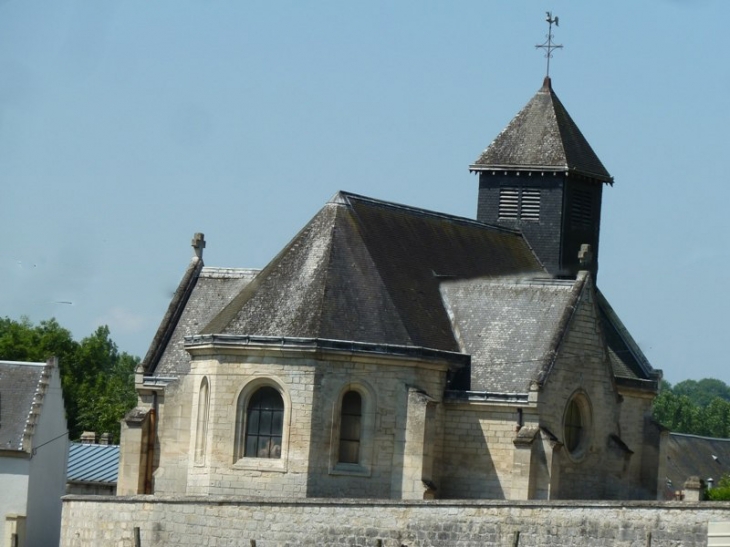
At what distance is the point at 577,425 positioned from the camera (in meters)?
46.2

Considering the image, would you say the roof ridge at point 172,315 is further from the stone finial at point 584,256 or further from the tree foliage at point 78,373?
the tree foliage at point 78,373

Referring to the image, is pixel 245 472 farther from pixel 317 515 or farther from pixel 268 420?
pixel 317 515

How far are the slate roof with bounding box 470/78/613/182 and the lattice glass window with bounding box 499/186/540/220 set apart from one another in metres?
0.67

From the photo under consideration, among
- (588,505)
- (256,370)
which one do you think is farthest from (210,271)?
(588,505)

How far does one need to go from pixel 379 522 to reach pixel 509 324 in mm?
9587

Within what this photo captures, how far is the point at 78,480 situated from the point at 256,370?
15.6 metres

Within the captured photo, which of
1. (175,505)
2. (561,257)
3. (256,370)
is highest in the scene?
(561,257)

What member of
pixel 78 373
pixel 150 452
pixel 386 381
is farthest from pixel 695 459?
pixel 386 381

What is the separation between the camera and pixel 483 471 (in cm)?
4444

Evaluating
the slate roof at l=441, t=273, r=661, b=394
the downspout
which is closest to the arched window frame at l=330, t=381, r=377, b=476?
the slate roof at l=441, t=273, r=661, b=394

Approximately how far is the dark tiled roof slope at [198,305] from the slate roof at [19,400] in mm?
4865

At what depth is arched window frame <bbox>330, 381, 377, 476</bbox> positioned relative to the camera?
43000mm

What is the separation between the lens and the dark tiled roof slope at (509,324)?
45.1m

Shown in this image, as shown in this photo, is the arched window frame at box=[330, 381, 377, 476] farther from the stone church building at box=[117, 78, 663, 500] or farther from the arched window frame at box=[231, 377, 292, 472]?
the arched window frame at box=[231, 377, 292, 472]
